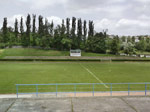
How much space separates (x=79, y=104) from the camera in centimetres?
996

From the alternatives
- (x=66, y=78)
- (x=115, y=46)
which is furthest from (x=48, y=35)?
(x=66, y=78)

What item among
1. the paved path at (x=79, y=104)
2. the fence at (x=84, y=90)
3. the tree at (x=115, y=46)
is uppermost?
the tree at (x=115, y=46)

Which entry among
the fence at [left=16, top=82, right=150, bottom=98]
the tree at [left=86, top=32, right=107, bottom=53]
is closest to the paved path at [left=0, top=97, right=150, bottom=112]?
the fence at [left=16, top=82, right=150, bottom=98]

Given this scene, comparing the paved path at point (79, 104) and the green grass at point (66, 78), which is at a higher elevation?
the paved path at point (79, 104)

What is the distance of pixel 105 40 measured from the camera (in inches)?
3145

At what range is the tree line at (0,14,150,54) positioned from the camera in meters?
75.9

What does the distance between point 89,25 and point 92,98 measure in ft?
291

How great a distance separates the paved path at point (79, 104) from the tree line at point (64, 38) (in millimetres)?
62518

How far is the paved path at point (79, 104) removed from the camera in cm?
915

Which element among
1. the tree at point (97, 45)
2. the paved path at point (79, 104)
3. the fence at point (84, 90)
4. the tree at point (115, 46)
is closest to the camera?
the paved path at point (79, 104)

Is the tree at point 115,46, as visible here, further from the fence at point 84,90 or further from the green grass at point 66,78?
the fence at point 84,90

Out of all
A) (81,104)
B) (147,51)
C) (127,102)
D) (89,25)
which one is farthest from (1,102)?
(147,51)

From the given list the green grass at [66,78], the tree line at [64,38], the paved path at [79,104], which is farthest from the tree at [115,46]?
the paved path at [79,104]

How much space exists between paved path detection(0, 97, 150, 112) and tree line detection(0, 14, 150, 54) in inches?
2461
